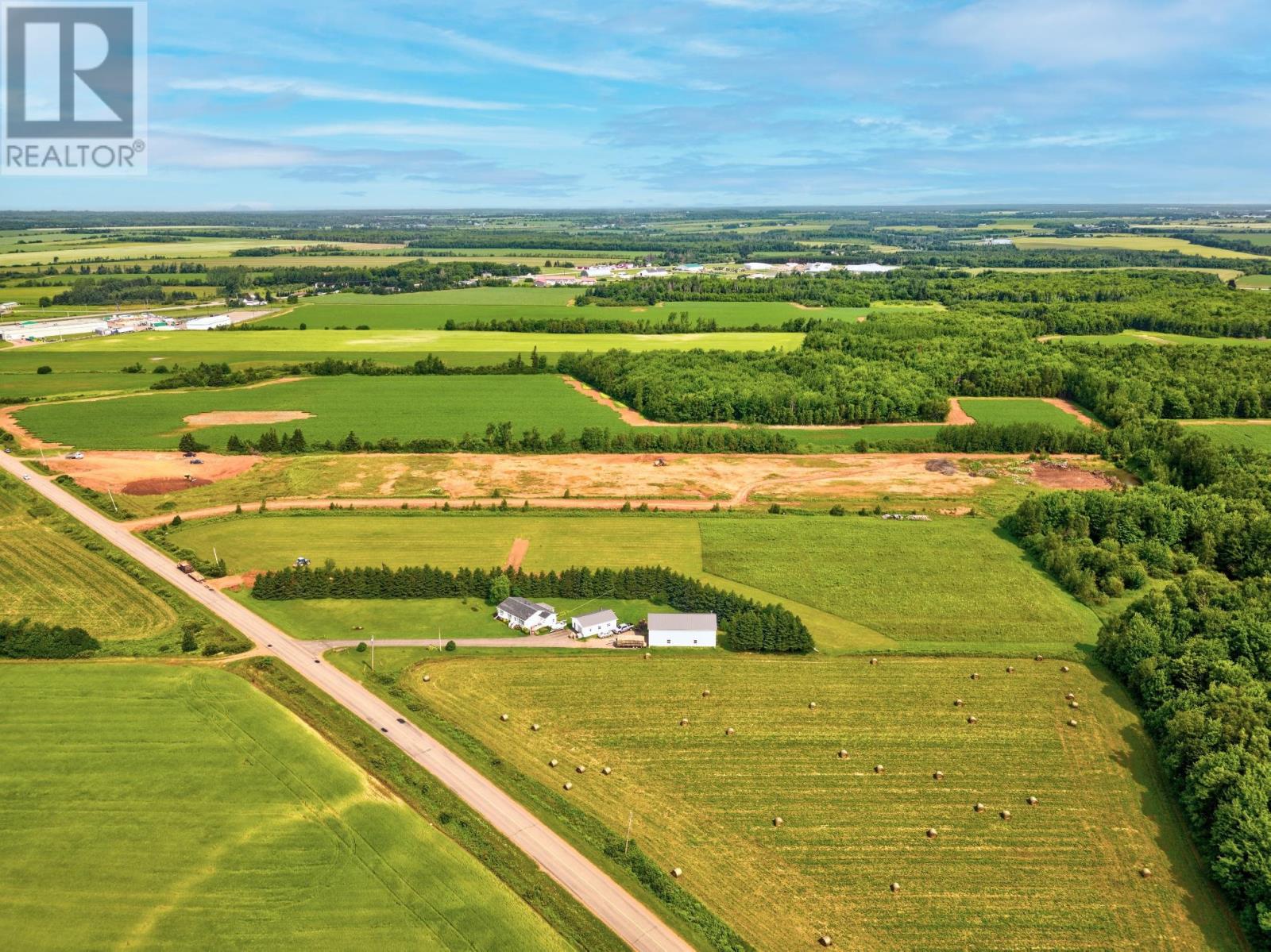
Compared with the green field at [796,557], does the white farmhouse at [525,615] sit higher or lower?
lower

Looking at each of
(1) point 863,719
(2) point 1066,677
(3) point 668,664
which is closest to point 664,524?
(3) point 668,664

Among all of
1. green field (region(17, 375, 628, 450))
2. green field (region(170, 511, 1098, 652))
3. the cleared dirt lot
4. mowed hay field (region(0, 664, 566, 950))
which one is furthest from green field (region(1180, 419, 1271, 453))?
the cleared dirt lot

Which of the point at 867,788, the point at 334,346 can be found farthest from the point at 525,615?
the point at 334,346

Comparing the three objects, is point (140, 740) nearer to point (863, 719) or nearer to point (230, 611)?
point (230, 611)

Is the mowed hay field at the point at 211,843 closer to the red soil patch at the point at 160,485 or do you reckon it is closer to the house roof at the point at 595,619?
the house roof at the point at 595,619

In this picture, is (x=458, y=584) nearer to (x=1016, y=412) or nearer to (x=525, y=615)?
(x=525, y=615)

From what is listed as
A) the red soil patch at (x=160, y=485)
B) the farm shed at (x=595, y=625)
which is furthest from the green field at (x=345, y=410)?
the farm shed at (x=595, y=625)

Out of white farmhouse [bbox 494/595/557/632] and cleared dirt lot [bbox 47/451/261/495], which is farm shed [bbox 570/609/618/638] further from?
cleared dirt lot [bbox 47/451/261/495]
